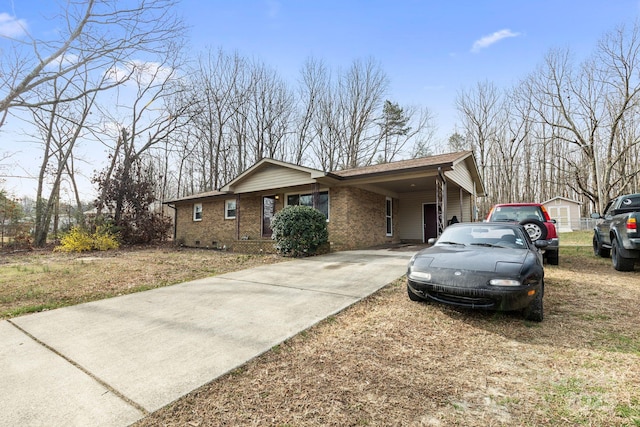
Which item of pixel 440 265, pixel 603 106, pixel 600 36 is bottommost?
pixel 440 265

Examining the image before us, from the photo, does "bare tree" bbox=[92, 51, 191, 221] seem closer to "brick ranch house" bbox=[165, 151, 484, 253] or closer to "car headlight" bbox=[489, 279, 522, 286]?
"brick ranch house" bbox=[165, 151, 484, 253]

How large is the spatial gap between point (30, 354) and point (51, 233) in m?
23.4

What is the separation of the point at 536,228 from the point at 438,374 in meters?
5.93

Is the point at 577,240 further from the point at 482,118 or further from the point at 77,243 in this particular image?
the point at 77,243

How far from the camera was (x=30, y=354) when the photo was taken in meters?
2.83

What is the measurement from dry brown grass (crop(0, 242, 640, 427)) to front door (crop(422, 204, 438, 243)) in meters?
10.6

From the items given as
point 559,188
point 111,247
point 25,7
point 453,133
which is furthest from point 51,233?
point 559,188

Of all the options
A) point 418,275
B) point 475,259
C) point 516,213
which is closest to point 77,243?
point 418,275

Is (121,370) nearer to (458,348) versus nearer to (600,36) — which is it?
(458,348)

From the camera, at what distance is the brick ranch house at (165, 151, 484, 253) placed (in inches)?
435

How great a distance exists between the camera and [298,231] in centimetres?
966

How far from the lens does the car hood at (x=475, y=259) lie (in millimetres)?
3359

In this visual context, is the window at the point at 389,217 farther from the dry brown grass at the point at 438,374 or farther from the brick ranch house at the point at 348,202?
the dry brown grass at the point at 438,374

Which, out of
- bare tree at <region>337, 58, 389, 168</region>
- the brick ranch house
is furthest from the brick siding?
bare tree at <region>337, 58, 389, 168</region>
